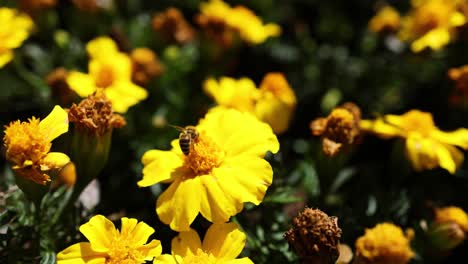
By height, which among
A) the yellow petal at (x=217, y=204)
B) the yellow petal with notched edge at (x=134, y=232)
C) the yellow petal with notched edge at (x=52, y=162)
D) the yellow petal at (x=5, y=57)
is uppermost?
the yellow petal at (x=5, y=57)

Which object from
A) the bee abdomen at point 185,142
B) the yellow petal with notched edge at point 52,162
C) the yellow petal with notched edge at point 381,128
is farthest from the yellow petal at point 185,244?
the yellow petal with notched edge at point 381,128

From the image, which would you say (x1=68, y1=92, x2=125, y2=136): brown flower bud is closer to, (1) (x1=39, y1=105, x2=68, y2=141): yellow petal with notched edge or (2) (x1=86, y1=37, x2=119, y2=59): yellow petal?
(1) (x1=39, y1=105, x2=68, y2=141): yellow petal with notched edge

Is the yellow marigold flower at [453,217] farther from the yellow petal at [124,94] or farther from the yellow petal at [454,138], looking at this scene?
the yellow petal at [124,94]

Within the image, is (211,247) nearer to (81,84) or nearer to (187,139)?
(187,139)

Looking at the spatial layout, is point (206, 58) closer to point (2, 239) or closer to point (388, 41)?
point (388, 41)

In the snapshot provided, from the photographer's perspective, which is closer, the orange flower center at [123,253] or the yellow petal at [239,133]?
the orange flower center at [123,253]

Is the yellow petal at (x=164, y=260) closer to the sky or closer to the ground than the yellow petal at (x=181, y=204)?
closer to the ground
